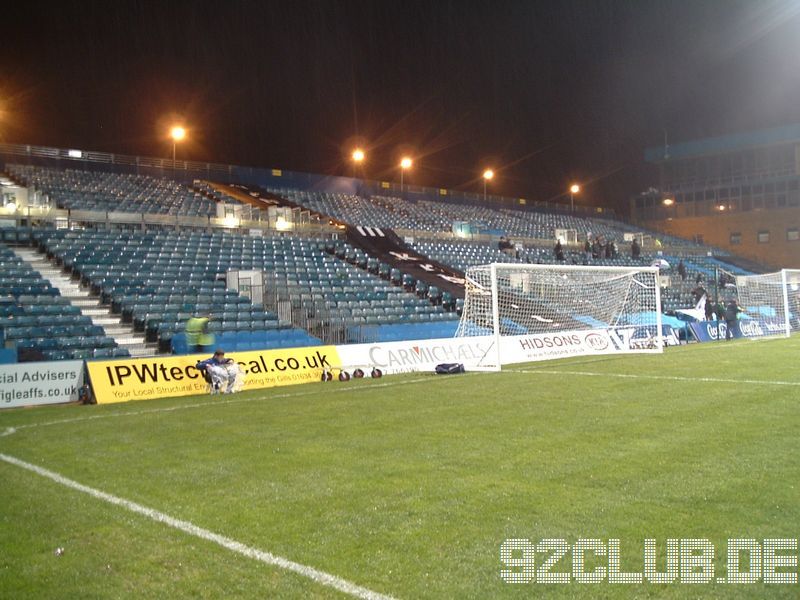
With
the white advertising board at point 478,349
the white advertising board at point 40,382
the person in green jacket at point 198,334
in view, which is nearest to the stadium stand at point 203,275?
the person in green jacket at point 198,334

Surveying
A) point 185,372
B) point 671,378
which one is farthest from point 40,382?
point 671,378

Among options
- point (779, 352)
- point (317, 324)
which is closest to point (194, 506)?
point (317, 324)

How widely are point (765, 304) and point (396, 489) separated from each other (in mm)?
31096

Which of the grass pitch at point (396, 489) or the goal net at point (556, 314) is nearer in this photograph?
the grass pitch at point (396, 489)

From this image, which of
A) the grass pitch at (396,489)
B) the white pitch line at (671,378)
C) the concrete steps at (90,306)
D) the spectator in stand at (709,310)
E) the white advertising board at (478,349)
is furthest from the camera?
the spectator in stand at (709,310)

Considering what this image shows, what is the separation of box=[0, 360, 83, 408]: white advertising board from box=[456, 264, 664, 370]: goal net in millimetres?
10455

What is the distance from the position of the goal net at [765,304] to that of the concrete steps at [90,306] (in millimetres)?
24752

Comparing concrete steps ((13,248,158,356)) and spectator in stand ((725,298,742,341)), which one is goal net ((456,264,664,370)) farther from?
concrete steps ((13,248,158,356))

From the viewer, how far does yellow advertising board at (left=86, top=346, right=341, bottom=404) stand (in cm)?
1480

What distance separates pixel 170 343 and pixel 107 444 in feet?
30.2

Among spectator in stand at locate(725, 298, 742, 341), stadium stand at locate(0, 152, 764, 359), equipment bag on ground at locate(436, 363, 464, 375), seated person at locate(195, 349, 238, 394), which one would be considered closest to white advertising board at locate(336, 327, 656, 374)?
equipment bag on ground at locate(436, 363, 464, 375)

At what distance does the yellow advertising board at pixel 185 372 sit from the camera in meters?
14.8

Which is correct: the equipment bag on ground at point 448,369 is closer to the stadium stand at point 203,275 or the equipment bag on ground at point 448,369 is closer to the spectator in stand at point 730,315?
the stadium stand at point 203,275

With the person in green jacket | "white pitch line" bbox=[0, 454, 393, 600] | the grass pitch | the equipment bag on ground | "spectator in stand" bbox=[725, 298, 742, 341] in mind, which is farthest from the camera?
"spectator in stand" bbox=[725, 298, 742, 341]
